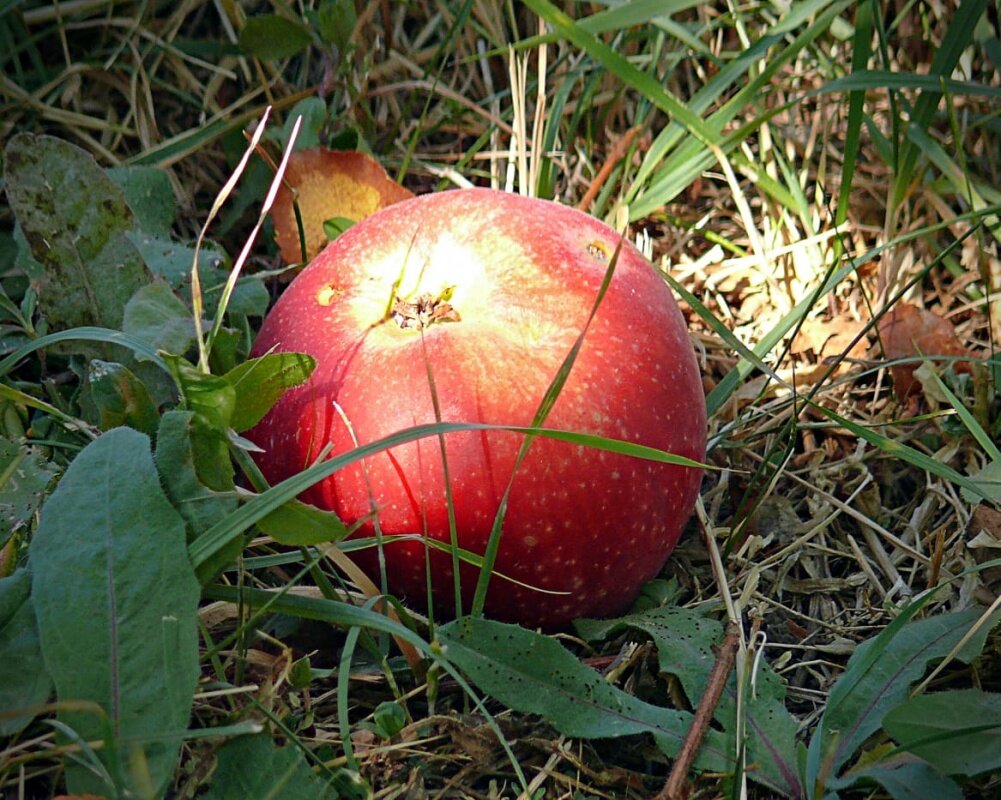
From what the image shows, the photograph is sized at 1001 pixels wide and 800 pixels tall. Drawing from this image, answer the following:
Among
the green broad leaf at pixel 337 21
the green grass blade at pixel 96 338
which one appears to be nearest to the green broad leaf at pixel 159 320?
Result: the green grass blade at pixel 96 338

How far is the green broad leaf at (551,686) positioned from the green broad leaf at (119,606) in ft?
1.04

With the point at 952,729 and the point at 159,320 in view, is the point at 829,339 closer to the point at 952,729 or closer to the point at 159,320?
the point at 952,729

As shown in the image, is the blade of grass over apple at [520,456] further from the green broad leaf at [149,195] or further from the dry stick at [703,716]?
the green broad leaf at [149,195]

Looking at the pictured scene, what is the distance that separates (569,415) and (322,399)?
1.04 feet

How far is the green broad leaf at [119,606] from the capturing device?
1044 millimetres

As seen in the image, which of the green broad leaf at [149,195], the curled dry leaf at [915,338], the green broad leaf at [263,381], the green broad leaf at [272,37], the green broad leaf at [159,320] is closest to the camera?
the green broad leaf at [263,381]

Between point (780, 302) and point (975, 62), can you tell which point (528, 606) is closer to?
point (780, 302)

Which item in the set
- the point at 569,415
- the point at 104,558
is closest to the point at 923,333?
the point at 569,415

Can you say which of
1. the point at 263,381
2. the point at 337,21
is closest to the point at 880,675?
the point at 263,381

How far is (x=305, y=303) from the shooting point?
148 centimetres

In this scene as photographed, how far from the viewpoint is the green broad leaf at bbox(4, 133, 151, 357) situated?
1.54 m

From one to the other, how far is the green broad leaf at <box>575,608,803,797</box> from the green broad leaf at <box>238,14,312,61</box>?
133cm

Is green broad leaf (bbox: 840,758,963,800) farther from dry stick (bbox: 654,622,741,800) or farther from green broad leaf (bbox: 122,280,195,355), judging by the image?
green broad leaf (bbox: 122,280,195,355)

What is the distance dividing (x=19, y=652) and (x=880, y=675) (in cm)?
100
